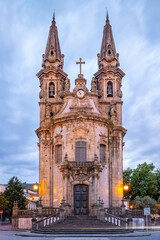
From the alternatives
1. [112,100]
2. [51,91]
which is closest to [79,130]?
[112,100]

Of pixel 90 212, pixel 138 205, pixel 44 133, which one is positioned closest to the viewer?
pixel 90 212

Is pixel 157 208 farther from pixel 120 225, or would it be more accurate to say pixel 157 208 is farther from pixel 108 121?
pixel 120 225

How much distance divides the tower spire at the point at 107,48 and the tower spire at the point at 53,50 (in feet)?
18.1

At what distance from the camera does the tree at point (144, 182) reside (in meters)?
55.5

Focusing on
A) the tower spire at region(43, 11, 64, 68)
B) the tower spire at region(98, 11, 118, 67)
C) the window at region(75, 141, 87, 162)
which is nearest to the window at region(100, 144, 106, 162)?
the window at region(75, 141, 87, 162)

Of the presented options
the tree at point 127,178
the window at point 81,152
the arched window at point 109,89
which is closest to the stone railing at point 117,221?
the window at point 81,152

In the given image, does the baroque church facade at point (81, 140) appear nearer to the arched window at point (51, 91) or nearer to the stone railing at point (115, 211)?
the arched window at point (51, 91)

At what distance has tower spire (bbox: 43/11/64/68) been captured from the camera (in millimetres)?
42719

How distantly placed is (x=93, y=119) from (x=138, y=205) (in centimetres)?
2159

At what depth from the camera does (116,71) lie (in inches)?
1649

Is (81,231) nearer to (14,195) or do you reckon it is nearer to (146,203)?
(146,203)

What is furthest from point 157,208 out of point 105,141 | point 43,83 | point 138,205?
point 43,83

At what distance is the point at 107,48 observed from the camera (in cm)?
4319

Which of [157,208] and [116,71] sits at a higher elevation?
[116,71]
